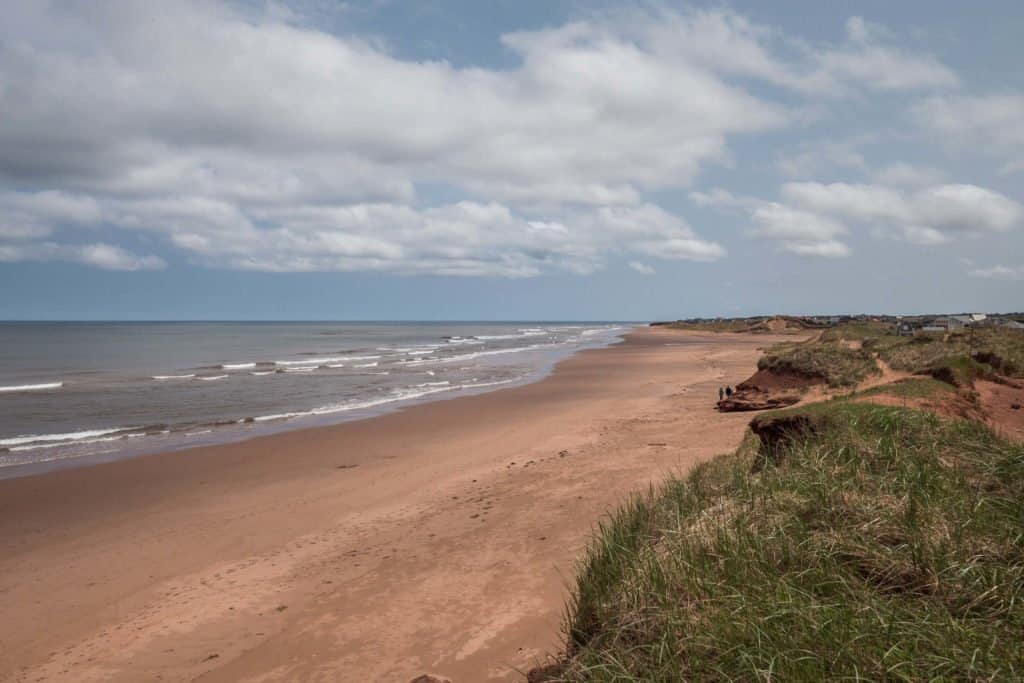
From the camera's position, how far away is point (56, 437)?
16.4 metres

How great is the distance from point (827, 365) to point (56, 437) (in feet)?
65.3

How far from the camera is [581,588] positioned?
14.2 ft

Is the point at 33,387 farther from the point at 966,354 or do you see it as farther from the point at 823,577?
the point at 966,354

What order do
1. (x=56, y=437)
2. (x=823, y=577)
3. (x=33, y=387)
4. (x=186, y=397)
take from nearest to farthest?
(x=823, y=577) < (x=56, y=437) < (x=186, y=397) < (x=33, y=387)

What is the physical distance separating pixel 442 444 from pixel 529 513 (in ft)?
21.4

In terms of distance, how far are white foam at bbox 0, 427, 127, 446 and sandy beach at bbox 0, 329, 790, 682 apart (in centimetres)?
416

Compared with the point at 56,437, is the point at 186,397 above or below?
above

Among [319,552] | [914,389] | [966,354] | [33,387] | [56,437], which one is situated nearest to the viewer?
[319,552]

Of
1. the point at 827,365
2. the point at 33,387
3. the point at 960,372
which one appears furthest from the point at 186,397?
the point at 960,372

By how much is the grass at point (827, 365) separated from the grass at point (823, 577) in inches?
452

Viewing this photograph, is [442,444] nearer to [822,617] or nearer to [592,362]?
[822,617]

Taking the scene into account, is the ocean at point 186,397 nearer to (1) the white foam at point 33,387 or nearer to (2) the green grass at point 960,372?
(1) the white foam at point 33,387

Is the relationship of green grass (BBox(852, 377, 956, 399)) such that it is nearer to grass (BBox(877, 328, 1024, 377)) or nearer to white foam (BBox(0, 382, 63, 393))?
grass (BBox(877, 328, 1024, 377))

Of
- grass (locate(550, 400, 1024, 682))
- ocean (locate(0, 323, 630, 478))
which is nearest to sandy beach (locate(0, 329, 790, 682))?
grass (locate(550, 400, 1024, 682))
